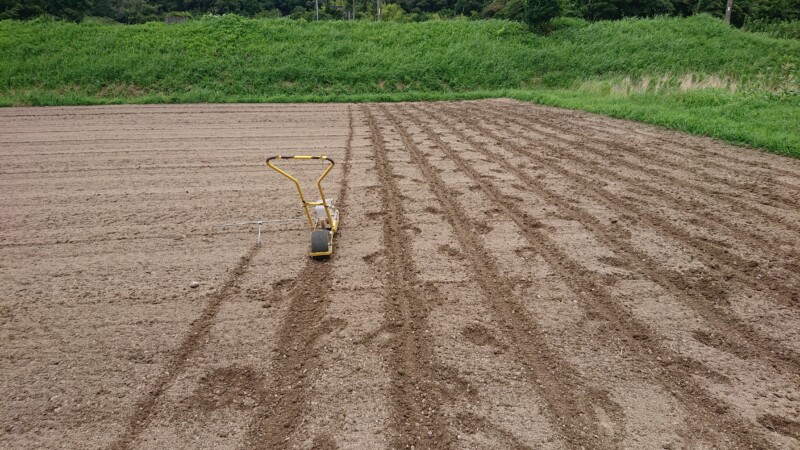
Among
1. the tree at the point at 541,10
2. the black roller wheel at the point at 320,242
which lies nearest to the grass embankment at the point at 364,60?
the tree at the point at 541,10

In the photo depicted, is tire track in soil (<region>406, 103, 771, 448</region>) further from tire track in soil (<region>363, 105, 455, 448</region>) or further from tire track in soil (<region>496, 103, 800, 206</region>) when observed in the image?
tire track in soil (<region>496, 103, 800, 206</region>)

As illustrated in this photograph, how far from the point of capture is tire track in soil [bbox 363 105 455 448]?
2744 mm

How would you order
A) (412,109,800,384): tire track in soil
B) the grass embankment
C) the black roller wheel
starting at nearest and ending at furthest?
1. (412,109,800,384): tire track in soil
2. the black roller wheel
3. the grass embankment

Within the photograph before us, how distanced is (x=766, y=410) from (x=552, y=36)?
24942 mm

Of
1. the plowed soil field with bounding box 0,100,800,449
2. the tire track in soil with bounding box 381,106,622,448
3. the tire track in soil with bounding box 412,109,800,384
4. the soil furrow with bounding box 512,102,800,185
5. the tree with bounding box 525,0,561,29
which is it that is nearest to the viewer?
the tire track in soil with bounding box 381,106,622,448

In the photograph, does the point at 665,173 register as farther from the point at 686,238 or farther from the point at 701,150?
the point at 686,238

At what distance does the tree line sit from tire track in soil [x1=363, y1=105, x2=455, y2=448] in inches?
910

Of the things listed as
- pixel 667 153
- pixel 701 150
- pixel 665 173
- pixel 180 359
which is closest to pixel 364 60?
pixel 667 153

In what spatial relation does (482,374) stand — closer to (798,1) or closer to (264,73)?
(264,73)

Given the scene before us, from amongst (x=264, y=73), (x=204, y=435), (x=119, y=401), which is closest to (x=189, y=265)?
(x=119, y=401)

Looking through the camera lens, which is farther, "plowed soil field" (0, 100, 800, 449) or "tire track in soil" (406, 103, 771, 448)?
"plowed soil field" (0, 100, 800, 449)

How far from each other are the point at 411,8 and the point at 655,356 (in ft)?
176

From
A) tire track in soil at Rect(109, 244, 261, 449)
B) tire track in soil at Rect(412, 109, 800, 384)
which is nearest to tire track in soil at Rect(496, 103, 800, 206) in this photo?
tire track in soil at Rect(412, 109, 800, 384)

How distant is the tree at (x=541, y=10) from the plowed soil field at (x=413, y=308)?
60.0ft
